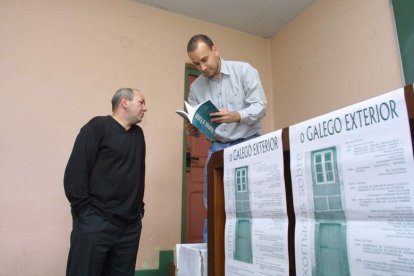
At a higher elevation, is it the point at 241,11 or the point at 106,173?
the point at 241,11

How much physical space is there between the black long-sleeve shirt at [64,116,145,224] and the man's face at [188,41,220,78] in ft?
1.66

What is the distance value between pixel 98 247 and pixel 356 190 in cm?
119

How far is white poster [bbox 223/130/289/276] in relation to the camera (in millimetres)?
592

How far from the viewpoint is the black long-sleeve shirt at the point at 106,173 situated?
1392 millimetres

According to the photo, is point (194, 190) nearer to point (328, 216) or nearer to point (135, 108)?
point (135, 108)

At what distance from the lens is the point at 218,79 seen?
5.22 feet

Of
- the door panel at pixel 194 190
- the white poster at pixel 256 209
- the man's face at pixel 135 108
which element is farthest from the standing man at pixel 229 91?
the door panel at pixel 194 190

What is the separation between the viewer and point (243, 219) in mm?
693

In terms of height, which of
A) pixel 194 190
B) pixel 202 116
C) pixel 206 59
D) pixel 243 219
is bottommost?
pixel 243 219

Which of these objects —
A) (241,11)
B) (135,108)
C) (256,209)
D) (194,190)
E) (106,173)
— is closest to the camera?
(256,209)

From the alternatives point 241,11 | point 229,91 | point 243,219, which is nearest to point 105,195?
point 229,91

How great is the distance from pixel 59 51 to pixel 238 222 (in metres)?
2.08

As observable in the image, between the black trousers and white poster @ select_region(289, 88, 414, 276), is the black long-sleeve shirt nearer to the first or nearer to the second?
the black trousers

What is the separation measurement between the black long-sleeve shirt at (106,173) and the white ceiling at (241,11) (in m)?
1.50
